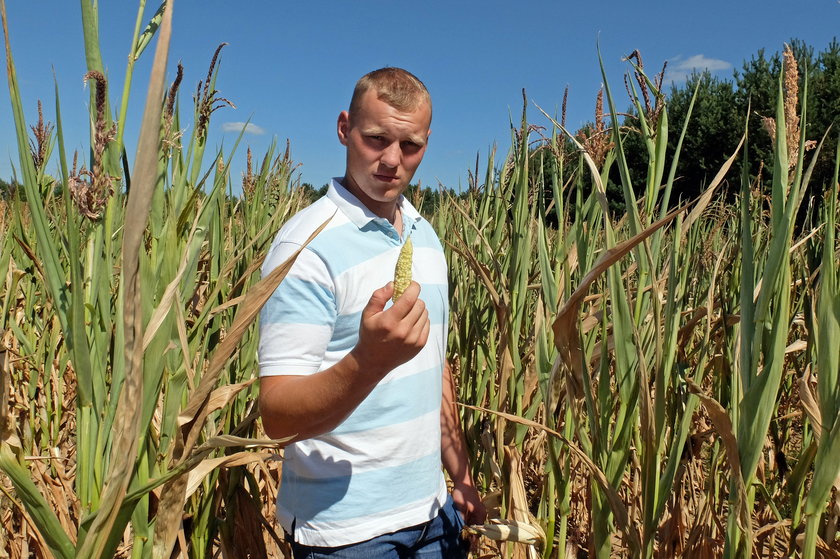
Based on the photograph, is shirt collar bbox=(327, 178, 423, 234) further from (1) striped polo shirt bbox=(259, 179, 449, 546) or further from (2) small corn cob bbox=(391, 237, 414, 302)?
(2) small corn cob bbox=(391, 237, 414, 302)

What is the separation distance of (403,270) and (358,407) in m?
0.51

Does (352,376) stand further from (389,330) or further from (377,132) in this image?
(377,132)

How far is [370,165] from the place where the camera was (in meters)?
1.27

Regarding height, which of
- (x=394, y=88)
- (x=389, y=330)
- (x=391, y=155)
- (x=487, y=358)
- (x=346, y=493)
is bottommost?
(x=346, y=493)

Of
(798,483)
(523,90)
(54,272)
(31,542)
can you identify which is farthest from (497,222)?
(31,542)

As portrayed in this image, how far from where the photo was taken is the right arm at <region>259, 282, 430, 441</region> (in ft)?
2.61

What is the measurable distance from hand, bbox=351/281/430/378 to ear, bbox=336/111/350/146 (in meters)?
0.62

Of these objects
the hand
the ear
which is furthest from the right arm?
the ear

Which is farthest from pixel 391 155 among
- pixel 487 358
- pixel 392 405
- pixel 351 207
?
pixel 487 358

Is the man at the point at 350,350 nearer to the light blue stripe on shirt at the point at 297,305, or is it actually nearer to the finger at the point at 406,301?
the light blue stripe on shirt at the point at 297,305

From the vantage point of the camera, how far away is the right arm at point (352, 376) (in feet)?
2.61

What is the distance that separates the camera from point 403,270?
0.80 m

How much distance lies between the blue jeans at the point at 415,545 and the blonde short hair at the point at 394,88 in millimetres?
856

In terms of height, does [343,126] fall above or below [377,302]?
above
